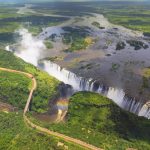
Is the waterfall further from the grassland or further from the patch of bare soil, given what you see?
the patch of bare soil

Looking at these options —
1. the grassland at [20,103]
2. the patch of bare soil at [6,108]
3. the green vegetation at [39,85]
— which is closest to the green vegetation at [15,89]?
the grassland at [20,103]

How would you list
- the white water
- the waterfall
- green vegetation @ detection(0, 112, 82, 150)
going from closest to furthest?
green vegetation @ detection(0, 112, 82, 150) < the waterfall < the white water

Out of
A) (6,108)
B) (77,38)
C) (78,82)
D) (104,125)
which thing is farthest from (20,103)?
(77,38)

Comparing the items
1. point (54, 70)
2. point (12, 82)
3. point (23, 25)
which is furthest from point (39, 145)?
point (23, 25)

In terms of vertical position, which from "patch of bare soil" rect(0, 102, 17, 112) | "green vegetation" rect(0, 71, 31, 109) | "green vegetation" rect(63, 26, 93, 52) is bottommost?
"patch of bare soil" rect(0, 102, 17, 112)

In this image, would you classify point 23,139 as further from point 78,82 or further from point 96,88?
point 78,82

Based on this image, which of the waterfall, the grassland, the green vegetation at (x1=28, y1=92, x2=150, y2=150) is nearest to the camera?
the grassland

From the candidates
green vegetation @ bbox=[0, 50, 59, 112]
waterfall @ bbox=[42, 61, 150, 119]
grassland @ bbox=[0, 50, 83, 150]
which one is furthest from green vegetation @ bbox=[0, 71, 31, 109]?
waterfall @ bbox=[42, 61, 150, 119]

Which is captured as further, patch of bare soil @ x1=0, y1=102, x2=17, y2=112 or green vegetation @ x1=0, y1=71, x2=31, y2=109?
green vegetation @ x1=0, y1=71, x2=31, y2=109
